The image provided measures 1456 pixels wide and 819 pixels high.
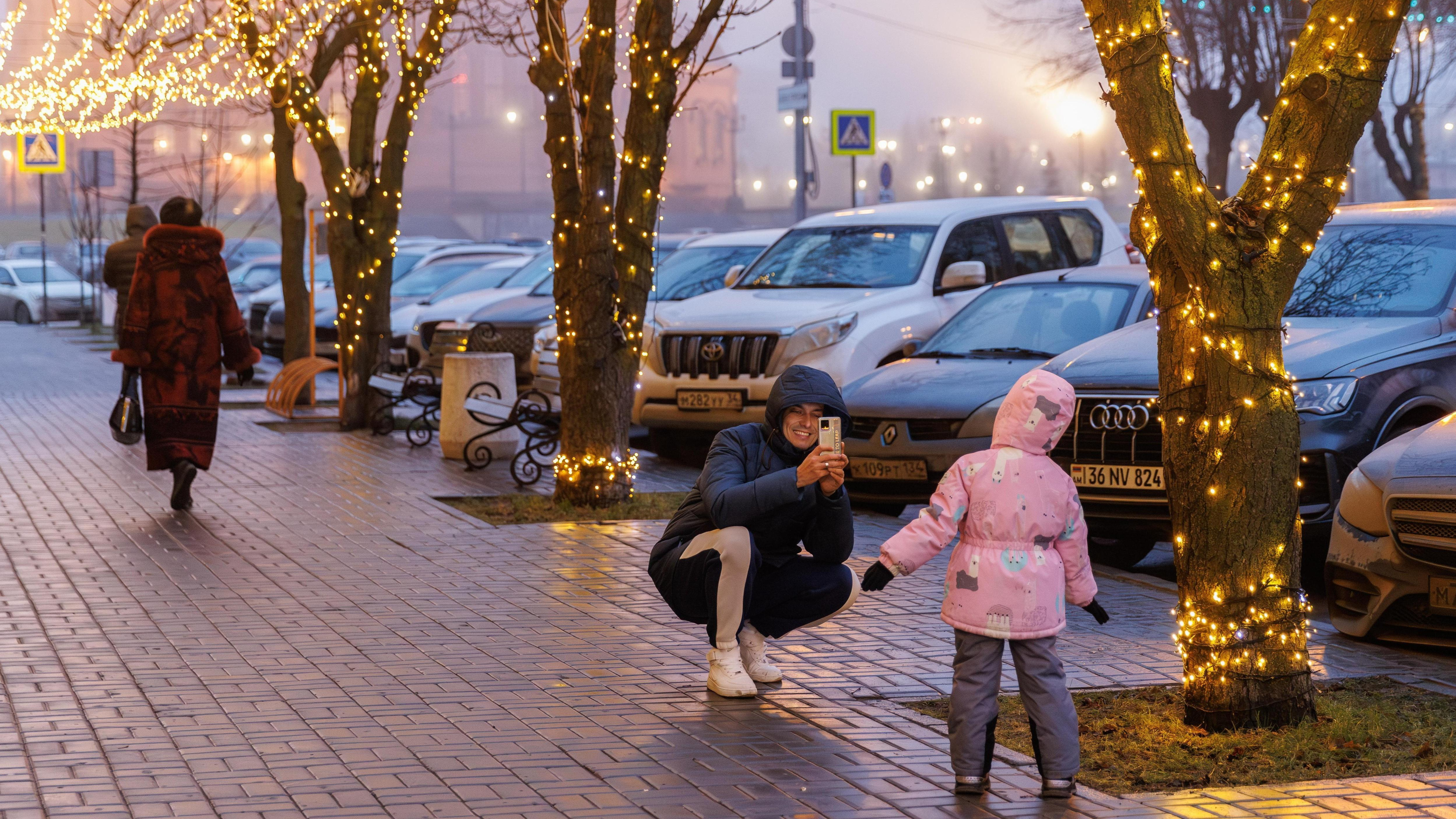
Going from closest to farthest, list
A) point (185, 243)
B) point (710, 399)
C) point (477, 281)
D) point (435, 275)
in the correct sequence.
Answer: point (185, 243) → point (710, 399) → point (477, 281) → point (435, 275)

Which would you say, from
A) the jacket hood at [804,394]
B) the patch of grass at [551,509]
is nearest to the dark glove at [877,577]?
the jacket hood at [804,394]

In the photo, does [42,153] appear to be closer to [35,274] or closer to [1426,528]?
[35,274]

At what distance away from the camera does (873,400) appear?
10.8 meters

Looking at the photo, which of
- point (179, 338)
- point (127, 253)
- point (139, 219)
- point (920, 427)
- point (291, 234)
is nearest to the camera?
point (920, 427)

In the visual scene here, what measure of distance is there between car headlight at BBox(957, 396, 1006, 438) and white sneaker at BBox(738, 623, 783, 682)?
4.04 meters

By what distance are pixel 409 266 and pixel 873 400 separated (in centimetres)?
1875

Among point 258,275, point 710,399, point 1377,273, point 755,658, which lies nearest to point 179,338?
point 710,399

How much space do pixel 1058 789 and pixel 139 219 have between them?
13.0m

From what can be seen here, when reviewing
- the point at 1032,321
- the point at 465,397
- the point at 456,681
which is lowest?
the point at 456,681

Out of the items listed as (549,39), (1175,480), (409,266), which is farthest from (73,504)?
(409,266)

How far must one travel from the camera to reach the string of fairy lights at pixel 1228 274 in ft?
18.6

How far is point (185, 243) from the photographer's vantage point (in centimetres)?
1146

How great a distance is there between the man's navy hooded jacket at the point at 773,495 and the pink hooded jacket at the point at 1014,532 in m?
0.72

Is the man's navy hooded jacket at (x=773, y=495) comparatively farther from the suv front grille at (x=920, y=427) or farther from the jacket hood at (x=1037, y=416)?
the suv front grille at (x=920, y=427)
